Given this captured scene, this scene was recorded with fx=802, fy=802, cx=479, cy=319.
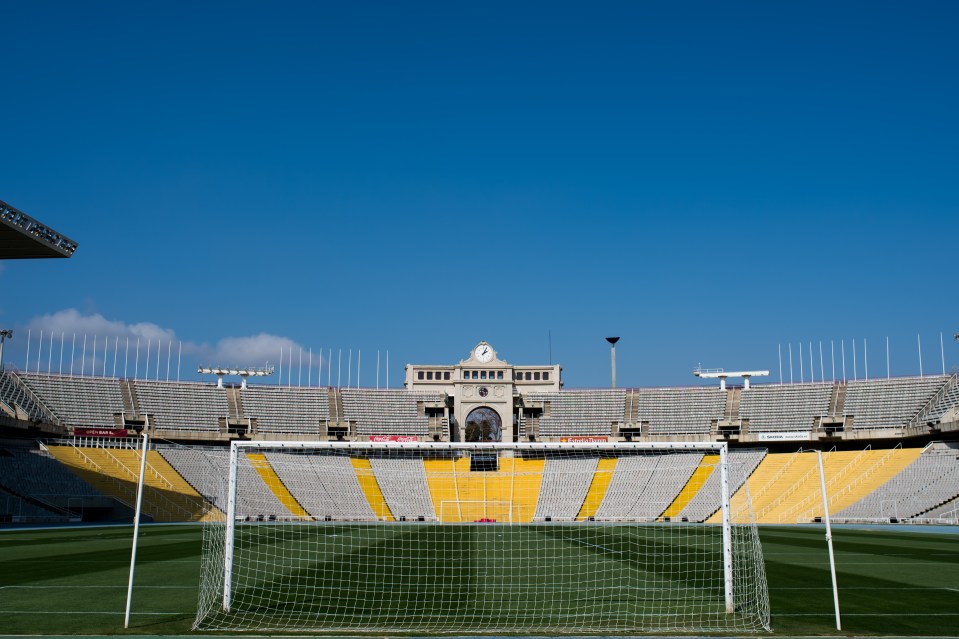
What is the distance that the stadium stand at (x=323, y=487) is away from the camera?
46.7 m

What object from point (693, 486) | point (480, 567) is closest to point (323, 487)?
point (693, 486)

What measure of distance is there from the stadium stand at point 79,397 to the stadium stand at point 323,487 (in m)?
20.3

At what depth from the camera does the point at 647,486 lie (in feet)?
166

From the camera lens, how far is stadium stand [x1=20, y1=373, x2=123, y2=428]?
6141cm

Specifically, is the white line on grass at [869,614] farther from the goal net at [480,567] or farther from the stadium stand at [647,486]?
the stadium stand at [647,486]

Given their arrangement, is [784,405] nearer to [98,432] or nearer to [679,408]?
[679,408]

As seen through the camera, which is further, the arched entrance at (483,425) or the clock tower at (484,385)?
the arched entrance at (483,425)

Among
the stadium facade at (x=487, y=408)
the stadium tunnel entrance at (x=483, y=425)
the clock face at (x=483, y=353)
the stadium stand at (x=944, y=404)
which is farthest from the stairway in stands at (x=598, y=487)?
the stadium stand at (x=944, y=404)

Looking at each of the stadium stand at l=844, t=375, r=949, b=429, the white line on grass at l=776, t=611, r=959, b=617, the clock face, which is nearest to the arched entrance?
the clock face

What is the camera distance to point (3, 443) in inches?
2048

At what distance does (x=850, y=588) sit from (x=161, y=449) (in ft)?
164

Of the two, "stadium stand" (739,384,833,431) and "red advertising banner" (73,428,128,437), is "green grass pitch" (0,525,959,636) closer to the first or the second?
"red advertising banner" (73,428,128,437)

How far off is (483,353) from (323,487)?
2463 cm

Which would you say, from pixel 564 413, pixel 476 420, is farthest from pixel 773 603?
pixel 476 420
